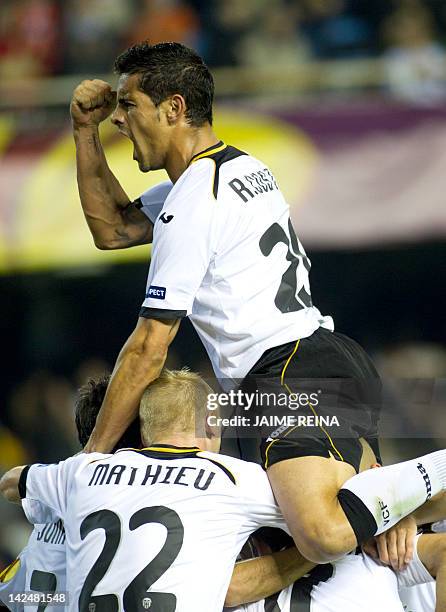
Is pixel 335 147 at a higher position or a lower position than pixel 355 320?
higher

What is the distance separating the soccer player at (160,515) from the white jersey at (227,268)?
0.32 m

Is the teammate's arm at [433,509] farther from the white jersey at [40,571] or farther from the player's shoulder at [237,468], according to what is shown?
the white jersey at [40,571]

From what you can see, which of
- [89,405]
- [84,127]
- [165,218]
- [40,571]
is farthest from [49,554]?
[84,127]

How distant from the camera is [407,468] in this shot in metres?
4.25

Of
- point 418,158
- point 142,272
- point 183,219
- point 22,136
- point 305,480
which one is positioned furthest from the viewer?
point 142,272

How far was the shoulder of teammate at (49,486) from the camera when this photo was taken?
14.2 ft

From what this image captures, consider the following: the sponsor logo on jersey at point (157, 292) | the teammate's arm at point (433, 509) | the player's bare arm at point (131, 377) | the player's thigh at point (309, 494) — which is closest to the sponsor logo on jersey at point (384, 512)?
the player's thigh at point (309, 494)

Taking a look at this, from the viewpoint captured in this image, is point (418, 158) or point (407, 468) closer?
point (407, 468)

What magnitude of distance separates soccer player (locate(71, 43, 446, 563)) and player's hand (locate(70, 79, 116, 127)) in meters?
0.24

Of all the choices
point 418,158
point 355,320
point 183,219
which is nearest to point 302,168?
point 418,158

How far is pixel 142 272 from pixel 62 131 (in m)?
1.74

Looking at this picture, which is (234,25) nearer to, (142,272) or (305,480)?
(142,272)

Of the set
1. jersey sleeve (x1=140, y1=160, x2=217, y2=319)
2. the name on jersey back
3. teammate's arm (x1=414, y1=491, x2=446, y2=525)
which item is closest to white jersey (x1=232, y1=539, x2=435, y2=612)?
teammate's arm (x1=414, y1=491, x2=446, y2=525)

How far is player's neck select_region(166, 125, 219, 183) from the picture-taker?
461 centimetres
